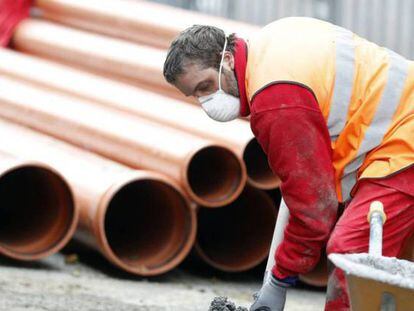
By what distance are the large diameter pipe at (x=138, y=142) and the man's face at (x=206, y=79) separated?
2.48m

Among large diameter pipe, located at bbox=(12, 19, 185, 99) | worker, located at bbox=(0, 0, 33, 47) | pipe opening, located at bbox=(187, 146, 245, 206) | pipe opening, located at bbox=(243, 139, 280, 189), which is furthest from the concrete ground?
worker, located at bbox=(0, 0, 33, 47)

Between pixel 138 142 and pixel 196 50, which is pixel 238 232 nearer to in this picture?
pixel 138 142

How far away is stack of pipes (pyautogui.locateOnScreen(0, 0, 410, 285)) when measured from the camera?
21.8 ft

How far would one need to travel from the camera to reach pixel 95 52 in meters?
8.59

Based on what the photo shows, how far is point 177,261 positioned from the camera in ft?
22.2

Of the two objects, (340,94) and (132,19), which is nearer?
(340,94)

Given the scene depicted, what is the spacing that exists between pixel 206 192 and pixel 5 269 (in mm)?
1361

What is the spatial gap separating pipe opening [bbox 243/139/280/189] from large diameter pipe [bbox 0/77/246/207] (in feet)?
0.62

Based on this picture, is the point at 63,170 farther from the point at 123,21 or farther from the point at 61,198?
the point at 123,21

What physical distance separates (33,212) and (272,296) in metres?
3.36

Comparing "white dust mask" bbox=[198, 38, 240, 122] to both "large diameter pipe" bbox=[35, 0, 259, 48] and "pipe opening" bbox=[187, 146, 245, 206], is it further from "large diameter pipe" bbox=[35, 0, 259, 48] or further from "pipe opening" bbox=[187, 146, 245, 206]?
"large diameter pipe" bbox=[35, 0, 259, 48]

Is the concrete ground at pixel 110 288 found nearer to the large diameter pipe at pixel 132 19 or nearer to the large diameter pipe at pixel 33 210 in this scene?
the large diameter pipe at pixel 33 210

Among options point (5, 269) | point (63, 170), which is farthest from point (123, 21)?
point (5, 269)

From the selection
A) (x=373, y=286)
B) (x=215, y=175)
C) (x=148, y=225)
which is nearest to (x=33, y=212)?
(x=148, y=225)
